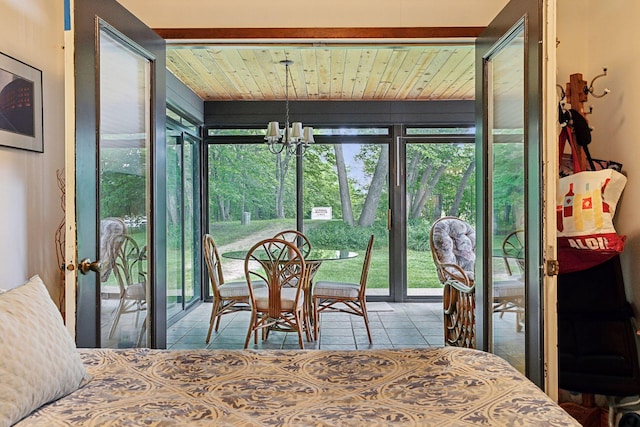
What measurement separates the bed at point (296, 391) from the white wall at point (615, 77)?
122 centimetres

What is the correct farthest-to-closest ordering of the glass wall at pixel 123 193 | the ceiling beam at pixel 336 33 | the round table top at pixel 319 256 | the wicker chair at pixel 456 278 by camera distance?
the round table top at pixel 319 256 < the wicker chair at pixel 456 278 < the ceiling beam at pixel 336 33 < the glass wall at pixel 123 193

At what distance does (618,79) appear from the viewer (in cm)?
223

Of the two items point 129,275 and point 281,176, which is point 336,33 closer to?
point 129,275

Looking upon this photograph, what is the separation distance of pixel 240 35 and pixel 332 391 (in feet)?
6.64

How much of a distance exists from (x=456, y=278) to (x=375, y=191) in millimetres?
2705

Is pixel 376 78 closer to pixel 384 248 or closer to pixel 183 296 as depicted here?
pixel 384 248

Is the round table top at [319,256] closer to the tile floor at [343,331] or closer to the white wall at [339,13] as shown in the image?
the tile floor at [343,331]

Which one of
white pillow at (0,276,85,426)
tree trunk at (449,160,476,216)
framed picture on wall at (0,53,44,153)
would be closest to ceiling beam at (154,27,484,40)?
framed picture on wall at (0,53,44,153)

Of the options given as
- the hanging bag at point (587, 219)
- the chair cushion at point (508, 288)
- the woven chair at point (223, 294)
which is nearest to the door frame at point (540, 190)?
the chair cushion at point (508, 288)

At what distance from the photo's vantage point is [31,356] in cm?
110

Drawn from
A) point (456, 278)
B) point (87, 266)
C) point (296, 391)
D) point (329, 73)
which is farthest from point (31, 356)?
point (329, 73)

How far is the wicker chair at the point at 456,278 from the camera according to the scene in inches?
117

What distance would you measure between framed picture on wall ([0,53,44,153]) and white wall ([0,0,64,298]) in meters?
0.04

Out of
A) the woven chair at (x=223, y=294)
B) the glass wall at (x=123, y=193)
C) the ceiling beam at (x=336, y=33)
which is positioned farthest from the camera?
the woven chair at (x=223, y=294)
